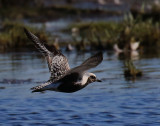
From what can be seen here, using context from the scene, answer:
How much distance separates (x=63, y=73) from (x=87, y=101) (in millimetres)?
1463

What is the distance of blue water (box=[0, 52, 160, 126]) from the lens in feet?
→ 28.8

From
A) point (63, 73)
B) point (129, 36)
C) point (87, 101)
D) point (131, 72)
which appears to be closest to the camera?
point (63, 73)

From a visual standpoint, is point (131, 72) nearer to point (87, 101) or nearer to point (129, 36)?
point (87, 101)

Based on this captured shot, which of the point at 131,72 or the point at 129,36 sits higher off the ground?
the point at 129,36

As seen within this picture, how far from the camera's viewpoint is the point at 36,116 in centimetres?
911

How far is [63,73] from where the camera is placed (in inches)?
356

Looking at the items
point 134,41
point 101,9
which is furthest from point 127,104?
point 101,9

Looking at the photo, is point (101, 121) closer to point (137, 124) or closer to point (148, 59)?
point (137, 124)

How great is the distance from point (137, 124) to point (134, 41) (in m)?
10.6

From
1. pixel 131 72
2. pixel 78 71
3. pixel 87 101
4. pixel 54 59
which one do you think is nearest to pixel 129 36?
pixel 131 72

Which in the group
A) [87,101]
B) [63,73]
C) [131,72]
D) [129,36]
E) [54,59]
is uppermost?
[129,36]

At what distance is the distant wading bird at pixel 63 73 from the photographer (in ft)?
26.2

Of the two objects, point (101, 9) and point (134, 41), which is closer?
point (134, 41)

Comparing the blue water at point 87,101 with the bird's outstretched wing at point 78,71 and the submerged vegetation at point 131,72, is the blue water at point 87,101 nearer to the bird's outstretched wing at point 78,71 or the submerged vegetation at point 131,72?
the submerged vegetation at point 131,72
